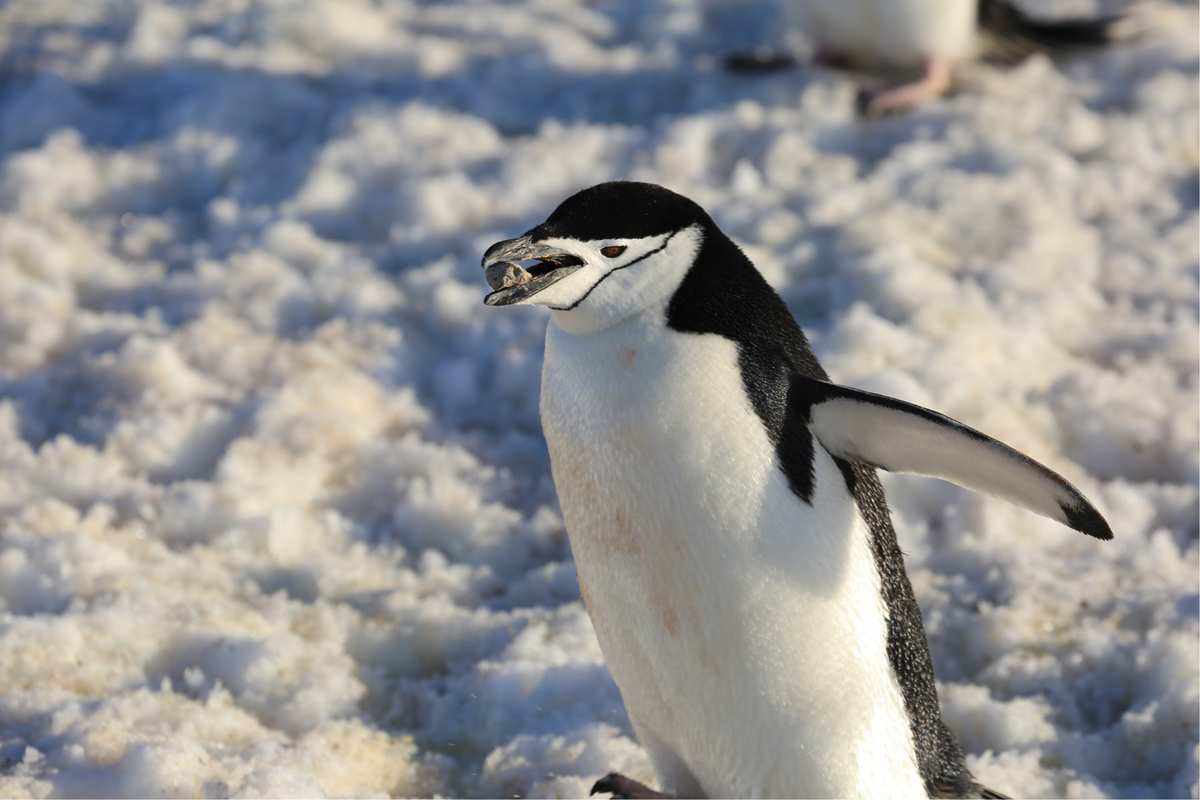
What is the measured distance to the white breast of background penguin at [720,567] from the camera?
4.87 ft

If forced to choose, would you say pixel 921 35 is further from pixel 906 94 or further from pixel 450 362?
pixel 450 362

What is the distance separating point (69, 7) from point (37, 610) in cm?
271

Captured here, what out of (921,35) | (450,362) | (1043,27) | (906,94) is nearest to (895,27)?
(921,35)

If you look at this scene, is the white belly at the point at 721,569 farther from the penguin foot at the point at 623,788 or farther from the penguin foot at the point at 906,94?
the penguin foot at the point at 906,94

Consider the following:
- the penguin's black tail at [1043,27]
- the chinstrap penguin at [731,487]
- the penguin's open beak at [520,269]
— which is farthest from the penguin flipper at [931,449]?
the penguin's black tail at [1043,27]

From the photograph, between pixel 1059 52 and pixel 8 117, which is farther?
pixel 1059 52

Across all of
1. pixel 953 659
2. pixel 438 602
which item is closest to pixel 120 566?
pixel 438 602

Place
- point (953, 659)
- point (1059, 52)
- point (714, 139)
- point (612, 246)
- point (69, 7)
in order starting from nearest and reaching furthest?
point (612, 246)
point (953, 659)
point (714, 139)
point (1059, 52)
point (69, 7)

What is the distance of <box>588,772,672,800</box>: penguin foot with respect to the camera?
1.68m

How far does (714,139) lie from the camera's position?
11.9 feet

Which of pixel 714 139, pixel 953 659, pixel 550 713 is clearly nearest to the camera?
pixel 550 713

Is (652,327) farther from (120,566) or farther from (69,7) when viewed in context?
(69,7)

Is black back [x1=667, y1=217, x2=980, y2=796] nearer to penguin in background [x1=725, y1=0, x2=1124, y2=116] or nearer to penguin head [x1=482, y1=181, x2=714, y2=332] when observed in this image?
penguin head [x1=482, y1=181, x2=714, y2=332]

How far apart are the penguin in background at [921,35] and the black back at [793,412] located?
239 cm
